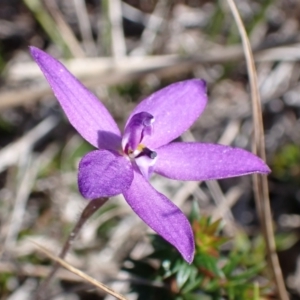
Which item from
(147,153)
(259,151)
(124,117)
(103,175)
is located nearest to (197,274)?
(259,151)

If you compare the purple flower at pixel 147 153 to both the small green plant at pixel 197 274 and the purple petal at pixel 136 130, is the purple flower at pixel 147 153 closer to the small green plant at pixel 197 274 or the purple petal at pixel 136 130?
the purple petal at pixel 136 130

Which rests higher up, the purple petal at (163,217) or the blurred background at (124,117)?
the purple petal at (163,217)

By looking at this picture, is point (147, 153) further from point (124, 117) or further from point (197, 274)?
point (124, 117)

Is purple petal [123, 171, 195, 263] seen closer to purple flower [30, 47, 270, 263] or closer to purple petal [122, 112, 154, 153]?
purple flower [30, 47, 270, 263]

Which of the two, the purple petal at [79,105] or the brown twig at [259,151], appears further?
the brown twig at [259,151]

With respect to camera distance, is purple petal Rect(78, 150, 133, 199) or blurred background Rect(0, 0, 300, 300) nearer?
purple petal Rect(78, 150, 133, 199)

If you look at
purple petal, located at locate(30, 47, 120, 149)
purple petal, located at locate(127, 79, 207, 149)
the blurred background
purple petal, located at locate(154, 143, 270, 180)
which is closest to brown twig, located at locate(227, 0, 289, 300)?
the blurred background

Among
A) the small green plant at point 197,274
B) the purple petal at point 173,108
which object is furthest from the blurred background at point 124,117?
the purple petal at point 173,108
